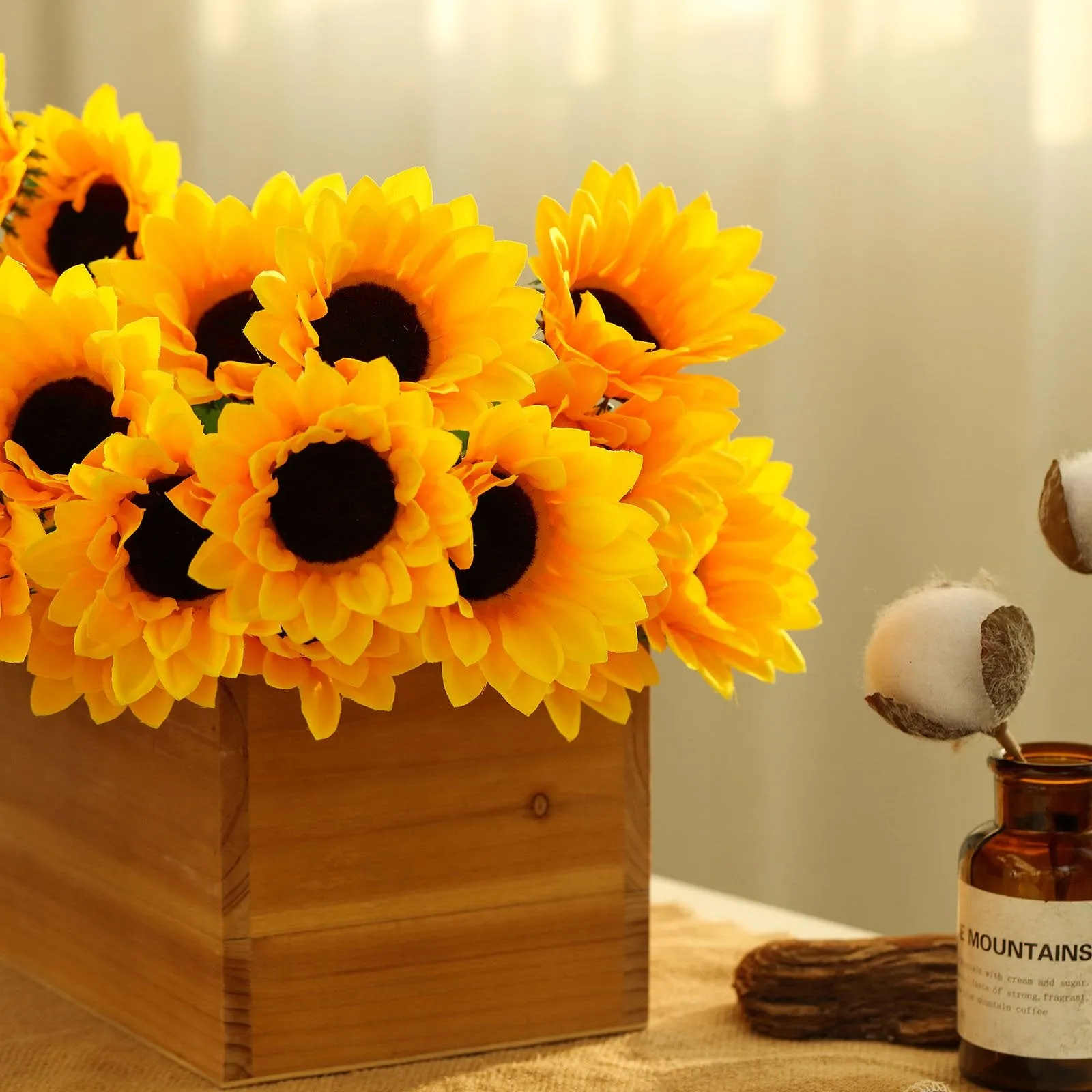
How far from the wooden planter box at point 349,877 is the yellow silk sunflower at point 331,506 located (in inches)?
3.8

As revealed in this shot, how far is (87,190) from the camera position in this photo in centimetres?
73

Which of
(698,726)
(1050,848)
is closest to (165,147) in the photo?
(1050,848)

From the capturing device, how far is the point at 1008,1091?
59 centimetres

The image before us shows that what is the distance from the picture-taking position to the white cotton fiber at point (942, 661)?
55 cm

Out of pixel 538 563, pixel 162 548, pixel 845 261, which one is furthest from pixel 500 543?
pixel 845 261

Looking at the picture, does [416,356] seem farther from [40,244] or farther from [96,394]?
[40,244]

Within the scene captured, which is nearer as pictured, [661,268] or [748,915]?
[661,268]

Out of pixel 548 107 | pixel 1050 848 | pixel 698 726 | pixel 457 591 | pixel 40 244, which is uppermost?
pixel 548 107

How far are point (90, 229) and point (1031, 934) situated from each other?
→ 1.70 feet

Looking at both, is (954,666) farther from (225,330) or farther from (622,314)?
(225,330)

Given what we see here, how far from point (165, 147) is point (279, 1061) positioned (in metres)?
0.42

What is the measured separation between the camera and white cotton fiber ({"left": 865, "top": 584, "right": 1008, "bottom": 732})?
21.7 inches

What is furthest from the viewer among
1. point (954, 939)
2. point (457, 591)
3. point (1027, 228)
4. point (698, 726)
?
point (698, 726)

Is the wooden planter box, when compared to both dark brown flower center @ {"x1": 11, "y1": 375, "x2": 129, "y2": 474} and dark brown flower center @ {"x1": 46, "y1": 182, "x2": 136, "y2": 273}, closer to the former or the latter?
dark brown flower center @ {"x1": 11, "y1": 375, "x2": 129, "y2": 474}
